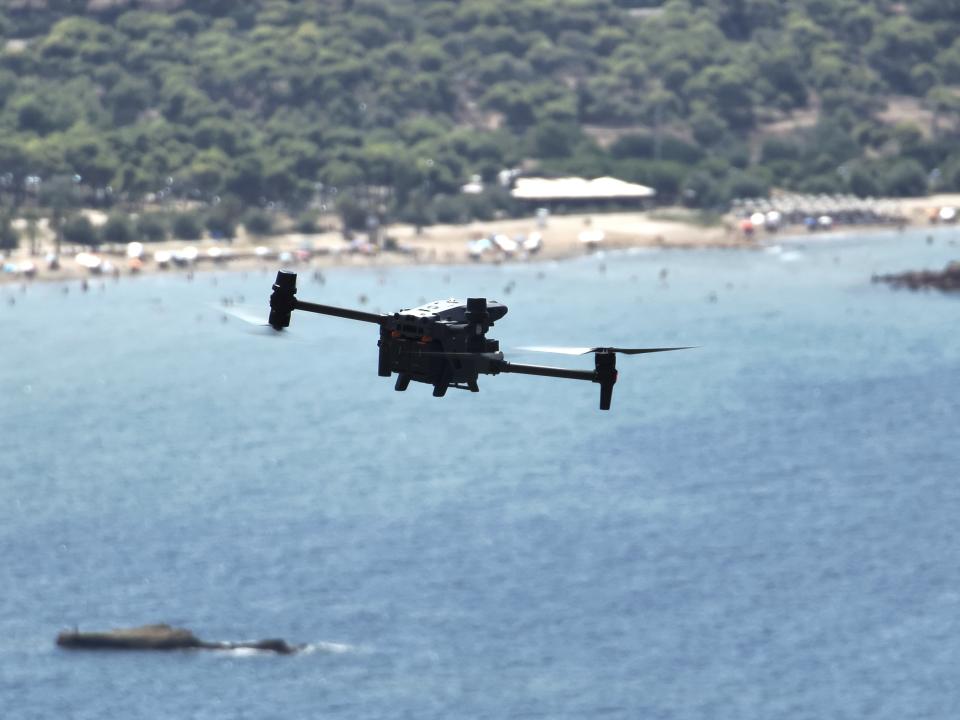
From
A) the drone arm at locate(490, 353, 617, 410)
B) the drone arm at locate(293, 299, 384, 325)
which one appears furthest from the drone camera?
the drone arm at locate(490, 353, 617, 410)

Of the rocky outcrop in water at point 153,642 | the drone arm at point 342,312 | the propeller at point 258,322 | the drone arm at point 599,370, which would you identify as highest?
the drone arm at point 342,312

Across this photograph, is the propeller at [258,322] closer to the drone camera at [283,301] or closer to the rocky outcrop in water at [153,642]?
the drone camera at [283,301]

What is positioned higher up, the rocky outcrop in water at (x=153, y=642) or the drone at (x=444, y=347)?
the drone at (x=444, y=347)

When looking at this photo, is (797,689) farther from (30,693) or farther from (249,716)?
(30,693)

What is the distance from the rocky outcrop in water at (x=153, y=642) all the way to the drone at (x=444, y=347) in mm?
157642

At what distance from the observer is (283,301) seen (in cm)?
3494

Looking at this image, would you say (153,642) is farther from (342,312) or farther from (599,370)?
(342,312)

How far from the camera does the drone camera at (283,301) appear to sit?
113 ft

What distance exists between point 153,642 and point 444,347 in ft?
529

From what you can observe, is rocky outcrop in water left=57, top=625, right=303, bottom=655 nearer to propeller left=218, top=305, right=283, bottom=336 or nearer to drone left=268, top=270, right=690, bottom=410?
drone left=268, top=270, right=690, bottom=410

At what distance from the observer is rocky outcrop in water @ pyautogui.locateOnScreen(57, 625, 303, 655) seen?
7505 inches

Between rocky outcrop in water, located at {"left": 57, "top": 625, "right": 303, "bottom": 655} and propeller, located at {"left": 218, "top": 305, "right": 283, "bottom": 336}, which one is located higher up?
propeller, located at {"left": 218, "top": 305, "right": 283, "bottom": 336}

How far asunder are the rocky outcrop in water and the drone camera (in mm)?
158368

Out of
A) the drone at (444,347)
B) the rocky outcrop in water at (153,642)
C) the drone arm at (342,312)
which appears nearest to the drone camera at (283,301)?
the drone at (444,347)
